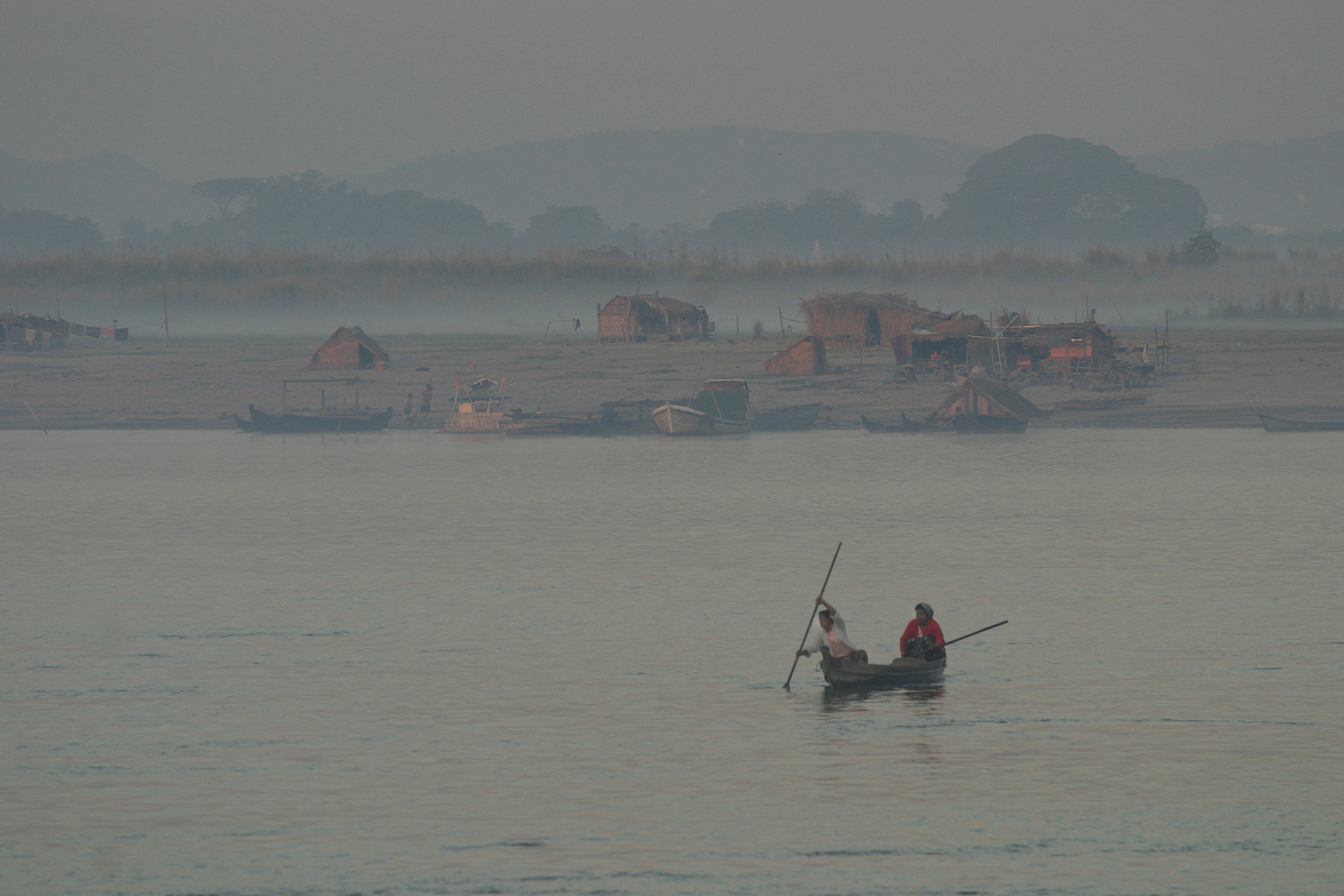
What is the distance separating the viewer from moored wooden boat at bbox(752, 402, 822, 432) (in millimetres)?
91688

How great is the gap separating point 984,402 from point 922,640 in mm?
66648

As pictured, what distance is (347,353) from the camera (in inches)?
3952

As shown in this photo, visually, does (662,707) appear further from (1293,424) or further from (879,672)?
(1293,424)

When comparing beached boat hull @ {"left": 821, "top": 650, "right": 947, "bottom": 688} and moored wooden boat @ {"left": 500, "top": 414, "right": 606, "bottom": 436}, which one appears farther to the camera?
A: moored wooden boat @ {"left": 500, "top": 414, "right": 606, "bottom": 436}

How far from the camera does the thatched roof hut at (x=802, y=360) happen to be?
96.9m

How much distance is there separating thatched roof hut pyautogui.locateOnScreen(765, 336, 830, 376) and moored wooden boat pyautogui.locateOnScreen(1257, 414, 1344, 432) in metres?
24.4

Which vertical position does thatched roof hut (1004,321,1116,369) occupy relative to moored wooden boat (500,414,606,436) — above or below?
above

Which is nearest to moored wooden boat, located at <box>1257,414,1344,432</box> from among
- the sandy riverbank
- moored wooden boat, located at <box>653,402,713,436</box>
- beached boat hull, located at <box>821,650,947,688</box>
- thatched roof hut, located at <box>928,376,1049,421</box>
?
the sandy riverbank

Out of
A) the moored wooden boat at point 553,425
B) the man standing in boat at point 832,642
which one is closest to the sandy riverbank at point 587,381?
the moored wooden boat at point 553,425

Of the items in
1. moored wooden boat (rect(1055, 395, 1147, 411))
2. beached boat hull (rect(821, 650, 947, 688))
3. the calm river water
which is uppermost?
moored wooden boat (rect(1055, 395, 1147, 411))

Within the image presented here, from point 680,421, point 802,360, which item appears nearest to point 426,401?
point 680,421

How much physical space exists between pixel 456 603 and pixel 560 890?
2020cm

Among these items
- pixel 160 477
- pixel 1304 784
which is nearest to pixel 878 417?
pixel 160 477

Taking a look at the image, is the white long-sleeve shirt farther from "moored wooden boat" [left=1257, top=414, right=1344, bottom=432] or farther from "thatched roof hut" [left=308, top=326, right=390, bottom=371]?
"thatched roof hut" [left=308, top=326, right=390, bottom=371]
